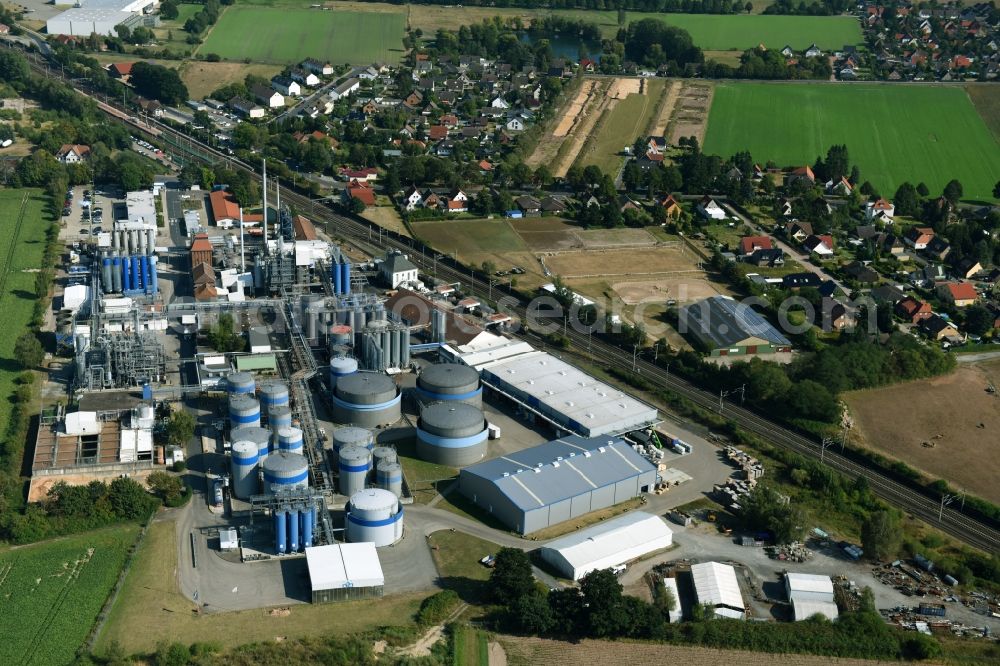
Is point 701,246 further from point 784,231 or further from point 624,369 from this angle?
point 624,369

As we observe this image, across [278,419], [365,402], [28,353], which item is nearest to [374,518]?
[278,419]

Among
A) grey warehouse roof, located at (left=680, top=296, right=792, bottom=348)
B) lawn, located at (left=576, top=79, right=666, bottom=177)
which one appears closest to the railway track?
grey warehouse roof, located at (left=680, top=296, right=792, bottom=348)

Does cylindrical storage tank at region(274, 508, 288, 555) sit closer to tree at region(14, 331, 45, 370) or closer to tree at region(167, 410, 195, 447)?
tree at region(167, 410, 195, 447)

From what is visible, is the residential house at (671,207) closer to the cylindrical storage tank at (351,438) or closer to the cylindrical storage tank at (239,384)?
the cylindrical storage tank at (239,384)

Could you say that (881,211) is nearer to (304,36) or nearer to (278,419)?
(278,419)

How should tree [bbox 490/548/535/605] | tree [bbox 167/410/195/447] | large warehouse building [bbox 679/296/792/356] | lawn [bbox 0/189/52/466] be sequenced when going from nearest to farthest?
tree [bbox 490/548/535/605]
tree [bbox 167/410/195/447]
lawn [bbox 0/189/52/466]
large warehouse building [bbox 679/296/792/356]

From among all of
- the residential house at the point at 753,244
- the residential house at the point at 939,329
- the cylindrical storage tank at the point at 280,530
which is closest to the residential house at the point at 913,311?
the residential house at the point at 939,329
